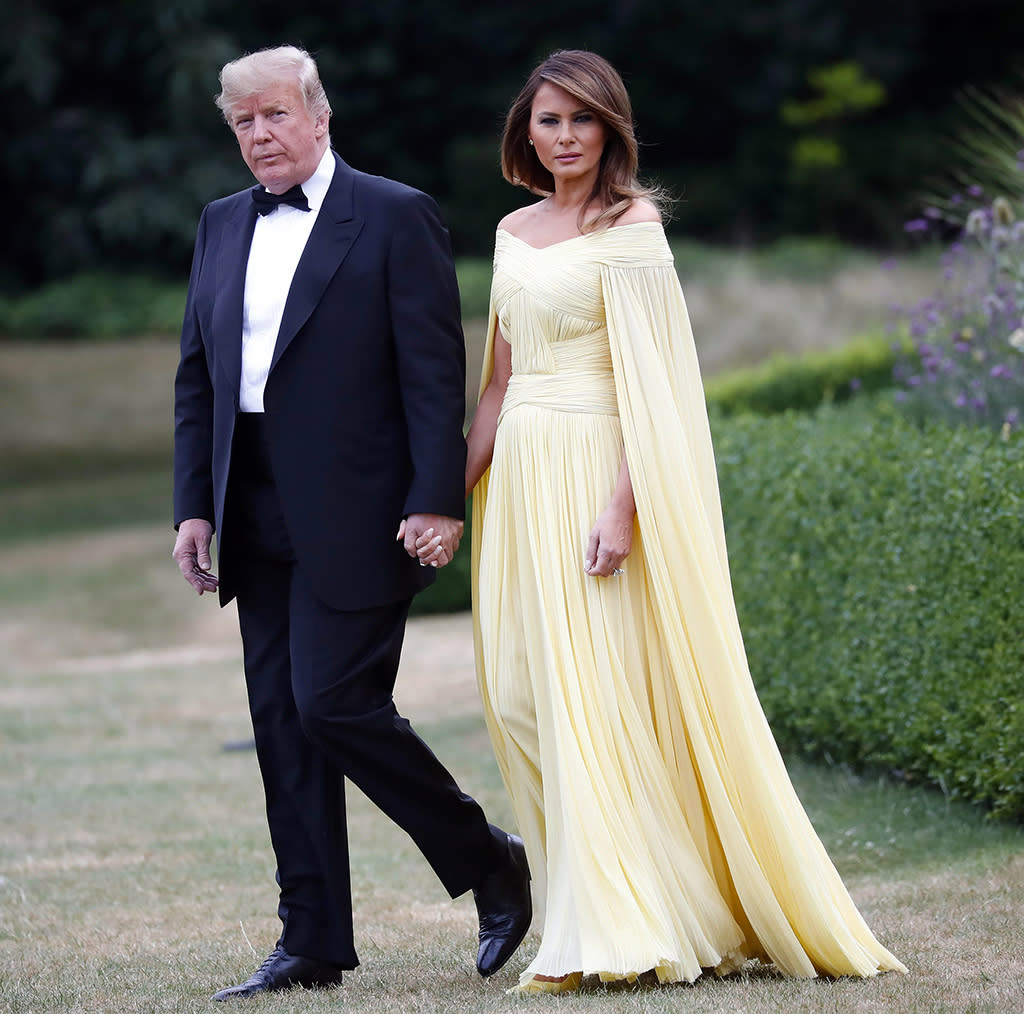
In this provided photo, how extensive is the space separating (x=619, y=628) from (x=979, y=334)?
A: 4.60 metres

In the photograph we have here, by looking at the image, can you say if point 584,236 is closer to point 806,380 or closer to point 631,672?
point 631,672

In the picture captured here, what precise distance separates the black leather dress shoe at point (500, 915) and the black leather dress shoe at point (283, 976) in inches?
13.5

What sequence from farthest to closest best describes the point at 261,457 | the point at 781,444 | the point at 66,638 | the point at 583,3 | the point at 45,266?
1. the point at 583,3
2. the point at 45,266
3. the point at 66,638
4. the point at 781,444
5. the point at 261,457

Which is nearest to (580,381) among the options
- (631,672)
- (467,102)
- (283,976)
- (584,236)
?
(584,236)

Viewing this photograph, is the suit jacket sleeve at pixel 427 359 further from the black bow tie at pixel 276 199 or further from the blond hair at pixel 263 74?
the blond hair at pixel 263 74

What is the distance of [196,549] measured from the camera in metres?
3.79

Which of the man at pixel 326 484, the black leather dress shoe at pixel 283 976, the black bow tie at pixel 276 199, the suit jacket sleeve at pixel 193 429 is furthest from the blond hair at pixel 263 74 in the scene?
the black leather dress shoe at pixel 283 976

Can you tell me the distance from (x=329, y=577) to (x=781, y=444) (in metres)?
3.76

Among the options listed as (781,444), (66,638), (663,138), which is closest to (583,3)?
(663,138)

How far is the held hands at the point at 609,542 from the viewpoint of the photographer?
11.6 feet

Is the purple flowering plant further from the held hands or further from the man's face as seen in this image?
the man's face

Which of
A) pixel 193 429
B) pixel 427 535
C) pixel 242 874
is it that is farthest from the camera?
pixel 242 874

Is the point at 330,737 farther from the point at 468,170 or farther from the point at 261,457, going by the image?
the point at 468,170

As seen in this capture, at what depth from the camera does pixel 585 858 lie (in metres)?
3.41
